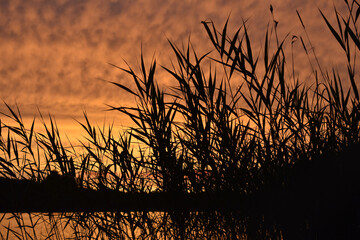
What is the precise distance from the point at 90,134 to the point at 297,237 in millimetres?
2568

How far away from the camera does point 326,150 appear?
9.10 feet

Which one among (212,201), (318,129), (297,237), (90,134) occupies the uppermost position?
(90,134)

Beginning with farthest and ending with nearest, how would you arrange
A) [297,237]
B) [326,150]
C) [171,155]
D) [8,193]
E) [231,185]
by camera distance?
[8,193] < [171,155] < [231,185] < [326,150] < [297,237]

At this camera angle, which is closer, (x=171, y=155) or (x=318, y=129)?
(x=318, y=129)

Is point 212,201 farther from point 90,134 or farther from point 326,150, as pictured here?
point 90,134

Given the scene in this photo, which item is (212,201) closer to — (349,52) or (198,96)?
(198,96)

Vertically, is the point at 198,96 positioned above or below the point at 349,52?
below

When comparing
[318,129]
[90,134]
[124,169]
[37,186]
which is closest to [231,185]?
[318,129]

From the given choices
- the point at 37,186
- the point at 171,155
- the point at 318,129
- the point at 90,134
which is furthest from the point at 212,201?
the point at 37,186

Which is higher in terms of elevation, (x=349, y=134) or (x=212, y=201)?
(x=349, y=134)

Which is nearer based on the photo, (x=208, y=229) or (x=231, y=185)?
(x=231, y=185)

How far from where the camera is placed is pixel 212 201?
10.3 ft

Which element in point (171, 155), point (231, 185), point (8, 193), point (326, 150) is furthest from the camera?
point (8, 193)

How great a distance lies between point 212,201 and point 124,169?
1092mm
